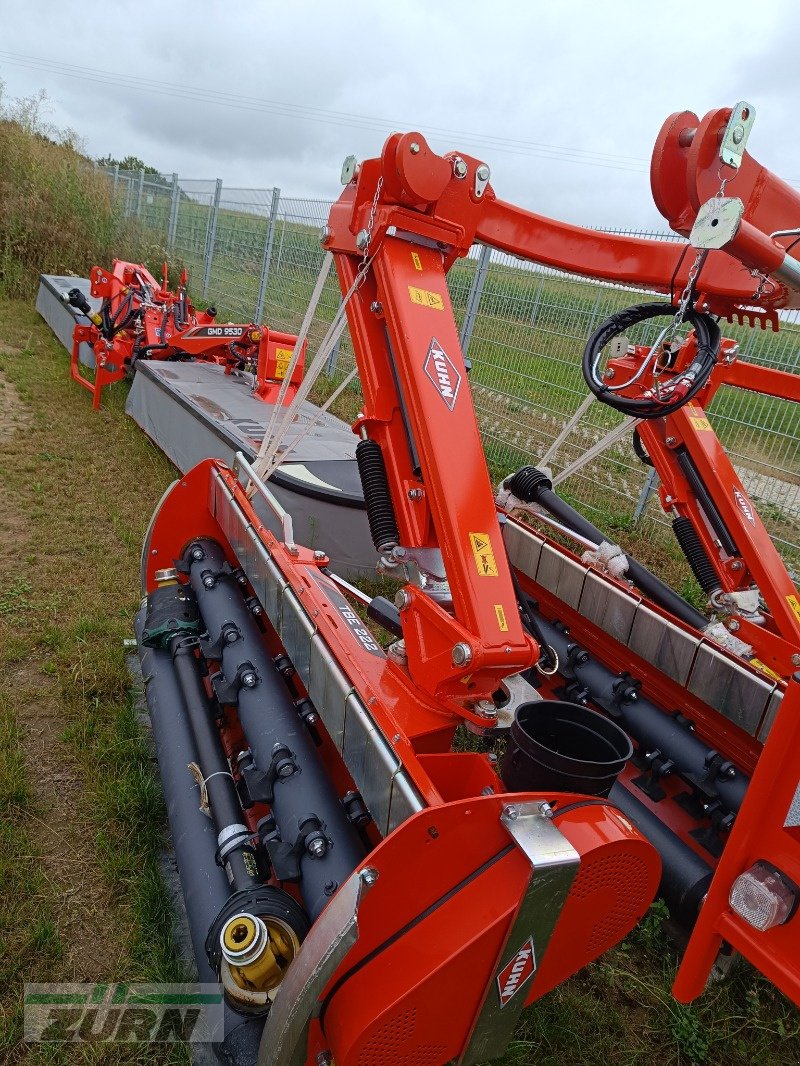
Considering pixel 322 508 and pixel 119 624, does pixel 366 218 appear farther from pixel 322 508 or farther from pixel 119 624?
pixel 119 624

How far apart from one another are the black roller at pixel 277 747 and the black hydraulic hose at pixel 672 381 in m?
1.38

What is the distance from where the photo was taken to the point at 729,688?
2512 mm

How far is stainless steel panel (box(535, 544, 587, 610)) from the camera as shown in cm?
320

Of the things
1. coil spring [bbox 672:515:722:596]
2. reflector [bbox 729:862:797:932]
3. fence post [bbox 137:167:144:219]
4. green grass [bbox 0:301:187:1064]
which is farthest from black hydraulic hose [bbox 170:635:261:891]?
fence post [bbox 137:167:144:219]

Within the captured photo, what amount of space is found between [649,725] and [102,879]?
1996 mm

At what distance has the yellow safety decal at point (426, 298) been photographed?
7.44ft

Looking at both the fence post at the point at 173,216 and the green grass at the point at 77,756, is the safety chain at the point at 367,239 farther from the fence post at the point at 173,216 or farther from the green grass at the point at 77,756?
the fence post at the point at 173,216

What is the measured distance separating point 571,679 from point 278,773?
57.9 inches

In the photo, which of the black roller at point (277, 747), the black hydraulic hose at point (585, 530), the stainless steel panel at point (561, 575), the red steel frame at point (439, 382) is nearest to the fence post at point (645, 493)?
the black hydraulic hose at point (585, 530)

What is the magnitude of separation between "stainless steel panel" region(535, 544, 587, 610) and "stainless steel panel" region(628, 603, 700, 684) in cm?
35

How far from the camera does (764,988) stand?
2316mm

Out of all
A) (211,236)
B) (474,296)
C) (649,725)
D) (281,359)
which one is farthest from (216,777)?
(211,236)

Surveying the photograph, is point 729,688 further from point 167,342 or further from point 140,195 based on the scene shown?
point 140,195

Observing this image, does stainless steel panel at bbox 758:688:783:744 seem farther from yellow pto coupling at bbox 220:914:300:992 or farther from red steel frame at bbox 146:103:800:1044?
yellow pto coupling at bbox 220:914:300:992
